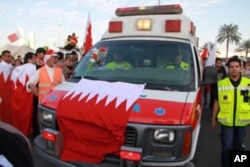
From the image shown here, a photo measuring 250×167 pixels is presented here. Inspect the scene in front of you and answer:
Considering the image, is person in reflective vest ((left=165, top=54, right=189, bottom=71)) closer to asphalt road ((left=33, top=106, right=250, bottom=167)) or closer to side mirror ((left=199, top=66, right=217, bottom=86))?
side mirror ((left=199, top=66, right=217, bottom=86))

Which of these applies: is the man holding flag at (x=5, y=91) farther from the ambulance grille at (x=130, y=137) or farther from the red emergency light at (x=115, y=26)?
the ambulance grille at (x=130, y=137)

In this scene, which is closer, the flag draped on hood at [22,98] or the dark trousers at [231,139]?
the dark trousers at [231,139]

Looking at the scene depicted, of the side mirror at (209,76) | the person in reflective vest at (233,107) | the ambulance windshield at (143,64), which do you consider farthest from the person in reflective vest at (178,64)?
the person in reflective vest at (233,107)

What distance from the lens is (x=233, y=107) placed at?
14.6ft

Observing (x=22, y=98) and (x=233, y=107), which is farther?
(x=22, y=98)

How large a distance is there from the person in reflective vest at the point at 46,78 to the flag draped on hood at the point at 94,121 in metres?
2.22

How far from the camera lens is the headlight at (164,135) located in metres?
3.24

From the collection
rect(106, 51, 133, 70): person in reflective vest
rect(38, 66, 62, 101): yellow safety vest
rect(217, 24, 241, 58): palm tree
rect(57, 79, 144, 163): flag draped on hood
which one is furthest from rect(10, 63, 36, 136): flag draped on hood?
rect(217, 24, 241, 58): palm tree

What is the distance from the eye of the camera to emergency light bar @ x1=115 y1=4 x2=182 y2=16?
530 cm

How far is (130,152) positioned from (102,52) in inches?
84.2

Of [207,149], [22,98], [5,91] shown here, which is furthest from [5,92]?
[207,149]

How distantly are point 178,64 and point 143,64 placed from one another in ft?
1.60

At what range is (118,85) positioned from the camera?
3.90 meters

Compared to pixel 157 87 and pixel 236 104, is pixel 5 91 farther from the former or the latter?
pixel 236 104
